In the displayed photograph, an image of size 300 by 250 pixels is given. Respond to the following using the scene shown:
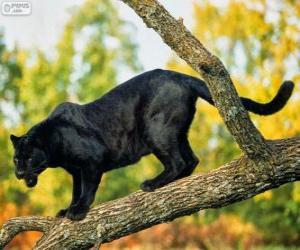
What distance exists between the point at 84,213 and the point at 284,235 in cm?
1270

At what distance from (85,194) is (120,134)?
53 centimetres

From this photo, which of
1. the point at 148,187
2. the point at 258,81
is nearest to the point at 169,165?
the point at 148,187

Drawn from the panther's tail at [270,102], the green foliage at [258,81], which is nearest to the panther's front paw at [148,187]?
the panther's tail at [270,102]

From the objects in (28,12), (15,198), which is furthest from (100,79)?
(28,12)

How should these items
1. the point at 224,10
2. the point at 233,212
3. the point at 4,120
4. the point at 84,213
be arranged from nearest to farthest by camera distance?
the point at 84,213 < the point at 224,10 < the point at 4,120 < the point at 233,212

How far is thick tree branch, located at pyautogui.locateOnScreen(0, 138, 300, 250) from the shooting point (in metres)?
4.29

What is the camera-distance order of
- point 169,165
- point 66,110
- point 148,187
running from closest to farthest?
point 148,187
point 169,165
point 66,110

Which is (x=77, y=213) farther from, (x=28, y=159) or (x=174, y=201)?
(x=174, y=201)

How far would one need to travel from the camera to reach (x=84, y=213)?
470 cm

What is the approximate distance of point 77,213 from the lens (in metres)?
4.70

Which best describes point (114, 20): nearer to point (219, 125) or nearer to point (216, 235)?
point (219, 125)

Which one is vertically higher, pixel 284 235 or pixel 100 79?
pixel 100 79

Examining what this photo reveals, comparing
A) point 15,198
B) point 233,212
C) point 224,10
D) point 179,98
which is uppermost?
point 224,10

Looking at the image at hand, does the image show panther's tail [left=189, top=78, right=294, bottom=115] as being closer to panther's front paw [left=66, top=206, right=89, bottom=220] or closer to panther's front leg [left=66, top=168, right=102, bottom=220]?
panther's front leg [left=66, top=168, right=102, bottom=220]
